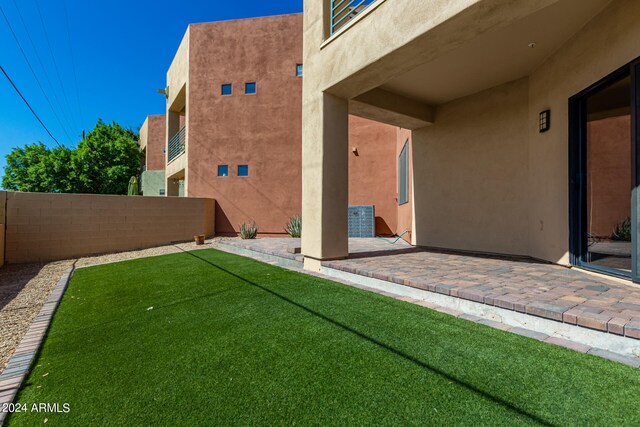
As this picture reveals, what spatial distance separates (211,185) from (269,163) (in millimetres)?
2760

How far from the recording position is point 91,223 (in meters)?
10.3

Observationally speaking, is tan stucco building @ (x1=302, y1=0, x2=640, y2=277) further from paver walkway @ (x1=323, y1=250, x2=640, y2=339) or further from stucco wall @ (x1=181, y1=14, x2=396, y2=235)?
stucco wall @ (x1=181, y1=14, x2=396, y2=235)

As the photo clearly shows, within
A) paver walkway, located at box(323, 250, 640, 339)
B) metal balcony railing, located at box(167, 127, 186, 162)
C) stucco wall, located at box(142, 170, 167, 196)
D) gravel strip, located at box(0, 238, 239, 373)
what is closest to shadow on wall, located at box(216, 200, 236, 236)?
gravel strip, located at box(0, 238, 239, 373)

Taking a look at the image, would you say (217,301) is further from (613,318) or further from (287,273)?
(613,318)

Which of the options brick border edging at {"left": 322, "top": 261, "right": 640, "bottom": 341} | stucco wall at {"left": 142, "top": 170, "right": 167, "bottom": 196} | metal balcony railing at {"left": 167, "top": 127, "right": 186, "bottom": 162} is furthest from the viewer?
stucco wall at {"left": 142, "top": 170, "right": 167, "bottom": 196}

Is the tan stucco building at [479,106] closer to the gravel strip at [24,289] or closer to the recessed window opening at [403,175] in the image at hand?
the recessed window opening at [403,175]

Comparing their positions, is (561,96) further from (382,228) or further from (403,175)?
(382,228)

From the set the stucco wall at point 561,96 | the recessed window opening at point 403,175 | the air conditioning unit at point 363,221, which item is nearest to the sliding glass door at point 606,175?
the stucco wall at point 561,96

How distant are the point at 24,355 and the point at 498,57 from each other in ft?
23.7

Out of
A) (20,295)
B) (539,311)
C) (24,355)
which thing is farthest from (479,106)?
(20,295)

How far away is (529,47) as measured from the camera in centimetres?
489

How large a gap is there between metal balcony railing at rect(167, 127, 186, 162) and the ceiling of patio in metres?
12.4

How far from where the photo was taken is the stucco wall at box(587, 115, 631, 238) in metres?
8.52

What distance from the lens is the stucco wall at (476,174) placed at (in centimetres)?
604
